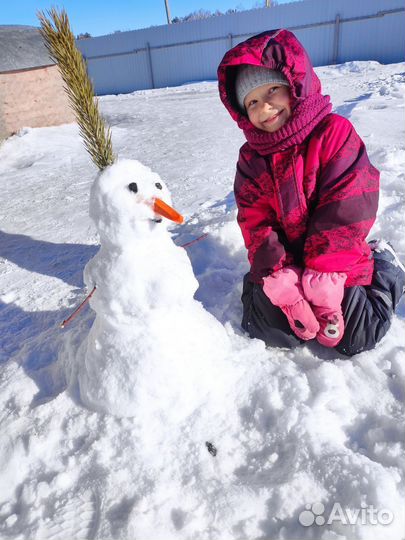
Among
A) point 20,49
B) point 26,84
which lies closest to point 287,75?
point 26,84

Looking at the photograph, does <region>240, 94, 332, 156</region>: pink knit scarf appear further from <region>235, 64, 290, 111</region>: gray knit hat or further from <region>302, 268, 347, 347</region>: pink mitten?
<region>302, 268, 347, 347</region>: pink mitten

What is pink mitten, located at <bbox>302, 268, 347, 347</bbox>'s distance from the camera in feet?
5.51

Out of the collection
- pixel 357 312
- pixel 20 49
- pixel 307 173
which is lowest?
pixel 357 312

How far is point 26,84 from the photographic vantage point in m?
6.97

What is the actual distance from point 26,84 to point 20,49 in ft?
2.04

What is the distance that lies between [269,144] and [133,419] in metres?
1.32

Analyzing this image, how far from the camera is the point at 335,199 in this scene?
1.62m

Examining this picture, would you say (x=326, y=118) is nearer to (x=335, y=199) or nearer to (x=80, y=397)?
(x=335, y=199)

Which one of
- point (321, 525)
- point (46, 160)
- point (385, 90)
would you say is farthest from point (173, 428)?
point (385, 90)

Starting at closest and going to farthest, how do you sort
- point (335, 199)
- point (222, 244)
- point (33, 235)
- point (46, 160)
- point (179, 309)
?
point (179, 309) → point (335, 199) → point (222, 244) → point (33, 235) → point (46, 160)

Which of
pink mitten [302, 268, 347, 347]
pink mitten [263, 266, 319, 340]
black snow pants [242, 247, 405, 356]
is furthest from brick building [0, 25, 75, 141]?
pink mitten [302, 268, 347, 347]

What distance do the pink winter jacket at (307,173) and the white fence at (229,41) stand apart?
48.8ft

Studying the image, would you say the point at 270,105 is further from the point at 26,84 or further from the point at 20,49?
the point at 20,49

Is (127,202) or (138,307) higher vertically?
(127,202)
